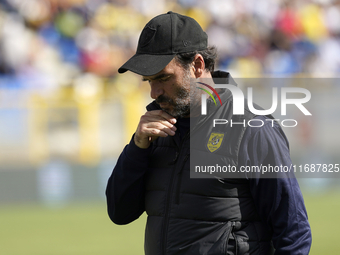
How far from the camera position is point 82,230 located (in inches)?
209

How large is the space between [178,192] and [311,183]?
564 centimetres

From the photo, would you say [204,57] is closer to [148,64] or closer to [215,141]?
[148,64]

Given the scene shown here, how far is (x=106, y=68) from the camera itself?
8.45 meters

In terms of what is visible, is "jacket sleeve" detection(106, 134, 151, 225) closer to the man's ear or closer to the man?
the man

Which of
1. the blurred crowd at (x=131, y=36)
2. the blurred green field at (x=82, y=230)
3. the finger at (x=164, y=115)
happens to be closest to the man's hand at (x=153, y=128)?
the finger at (x=164, y=115)

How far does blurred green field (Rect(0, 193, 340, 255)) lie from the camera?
15.4ft

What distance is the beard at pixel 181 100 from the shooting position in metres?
1.83

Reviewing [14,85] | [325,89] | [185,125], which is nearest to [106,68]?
[14,85]

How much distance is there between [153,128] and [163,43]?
345mm

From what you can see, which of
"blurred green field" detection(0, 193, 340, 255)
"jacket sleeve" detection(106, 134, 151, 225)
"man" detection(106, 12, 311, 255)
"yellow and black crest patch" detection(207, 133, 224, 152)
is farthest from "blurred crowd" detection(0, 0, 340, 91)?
"yellow and black crest patch" detection(207, 133, 224, 152)

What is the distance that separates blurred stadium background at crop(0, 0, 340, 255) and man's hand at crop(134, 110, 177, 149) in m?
2.98

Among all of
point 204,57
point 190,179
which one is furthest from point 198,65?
point 190,179

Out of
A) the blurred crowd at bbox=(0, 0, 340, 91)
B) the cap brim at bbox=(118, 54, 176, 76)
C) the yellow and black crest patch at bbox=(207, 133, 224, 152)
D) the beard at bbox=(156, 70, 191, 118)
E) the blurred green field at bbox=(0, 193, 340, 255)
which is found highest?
the blurred crowd at bbox=(0, 0, 340, 91)

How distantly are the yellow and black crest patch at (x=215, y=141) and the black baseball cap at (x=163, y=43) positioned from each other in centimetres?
33
